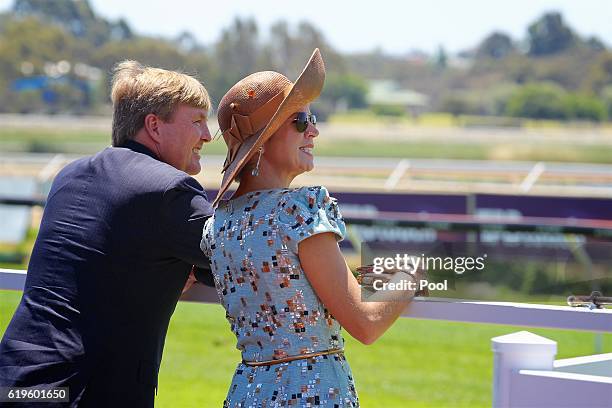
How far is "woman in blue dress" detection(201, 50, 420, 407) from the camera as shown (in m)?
1.70

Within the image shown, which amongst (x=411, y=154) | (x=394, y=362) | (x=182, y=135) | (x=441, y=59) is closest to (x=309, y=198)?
(x=182, y=135)

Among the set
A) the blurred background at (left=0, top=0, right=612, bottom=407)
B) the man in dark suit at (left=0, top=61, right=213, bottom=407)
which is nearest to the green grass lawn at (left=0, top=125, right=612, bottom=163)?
the blurred background at (left=0, top=0, right=612, bottom=407)

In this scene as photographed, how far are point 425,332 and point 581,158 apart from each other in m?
56.0

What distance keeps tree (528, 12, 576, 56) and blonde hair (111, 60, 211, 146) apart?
345 feet

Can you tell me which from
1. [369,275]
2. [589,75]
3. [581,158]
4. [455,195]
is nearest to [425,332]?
[455,195]

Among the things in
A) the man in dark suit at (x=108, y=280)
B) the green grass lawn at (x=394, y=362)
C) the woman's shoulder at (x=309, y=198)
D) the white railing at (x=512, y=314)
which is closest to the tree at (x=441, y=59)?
the green grass lawn at (x=394, y=362)

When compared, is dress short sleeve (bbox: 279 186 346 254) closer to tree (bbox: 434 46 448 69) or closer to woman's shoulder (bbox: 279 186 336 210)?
woman's shoulder (bbox: 279 186 336 210)

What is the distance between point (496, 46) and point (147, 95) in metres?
116

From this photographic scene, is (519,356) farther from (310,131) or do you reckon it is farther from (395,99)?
(395,99)

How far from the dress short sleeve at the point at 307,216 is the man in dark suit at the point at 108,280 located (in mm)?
324

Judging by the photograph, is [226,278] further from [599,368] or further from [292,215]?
[599,368]

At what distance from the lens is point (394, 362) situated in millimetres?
5883

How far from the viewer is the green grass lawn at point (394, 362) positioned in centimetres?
480

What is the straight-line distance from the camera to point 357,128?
7600cm
